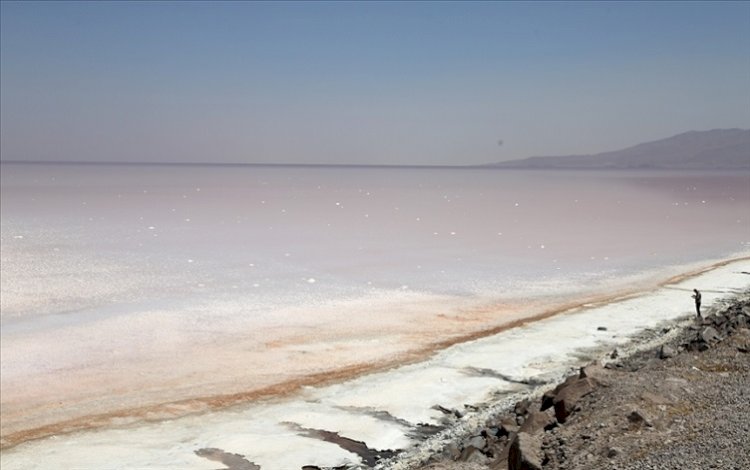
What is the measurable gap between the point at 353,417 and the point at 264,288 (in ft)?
26.3

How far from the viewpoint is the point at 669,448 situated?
4.70 m

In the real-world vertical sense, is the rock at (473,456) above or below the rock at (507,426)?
below

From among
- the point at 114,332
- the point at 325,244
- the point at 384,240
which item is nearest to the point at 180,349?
the point at 114,332

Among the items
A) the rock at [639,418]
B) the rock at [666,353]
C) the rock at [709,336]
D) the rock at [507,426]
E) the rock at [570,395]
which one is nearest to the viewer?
the rock at [639,418]

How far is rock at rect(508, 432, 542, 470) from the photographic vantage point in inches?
197

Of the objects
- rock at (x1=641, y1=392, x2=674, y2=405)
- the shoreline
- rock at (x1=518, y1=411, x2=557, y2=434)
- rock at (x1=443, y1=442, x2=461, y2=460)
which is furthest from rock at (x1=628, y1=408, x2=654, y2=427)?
the shoreline

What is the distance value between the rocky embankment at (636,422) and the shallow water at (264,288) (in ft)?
11.5

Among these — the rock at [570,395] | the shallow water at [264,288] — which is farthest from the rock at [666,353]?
the shallow water at [264,288]

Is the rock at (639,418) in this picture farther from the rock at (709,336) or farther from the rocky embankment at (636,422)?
the rock at (709,336)

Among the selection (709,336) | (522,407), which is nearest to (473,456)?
(522,407)

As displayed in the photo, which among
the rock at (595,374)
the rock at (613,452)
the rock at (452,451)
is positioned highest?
the rock at (595,374)

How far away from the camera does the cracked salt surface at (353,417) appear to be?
6.87 m

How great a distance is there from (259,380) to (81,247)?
556 inches

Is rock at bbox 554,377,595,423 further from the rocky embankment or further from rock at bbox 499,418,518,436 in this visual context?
rock at bbox 499,418,518,436
